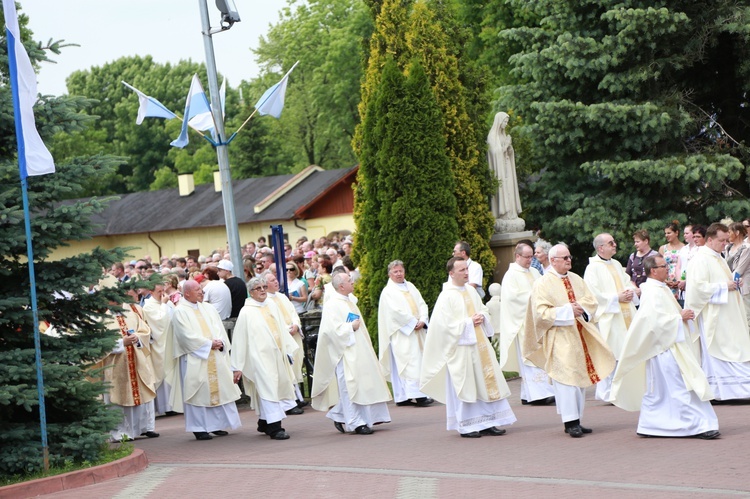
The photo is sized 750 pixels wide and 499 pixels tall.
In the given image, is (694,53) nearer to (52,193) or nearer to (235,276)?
(235,276)

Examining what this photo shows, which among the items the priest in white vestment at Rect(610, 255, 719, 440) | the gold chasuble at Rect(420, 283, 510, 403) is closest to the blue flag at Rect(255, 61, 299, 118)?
the gold chasuble at Rect(420, 283, 510, 403)

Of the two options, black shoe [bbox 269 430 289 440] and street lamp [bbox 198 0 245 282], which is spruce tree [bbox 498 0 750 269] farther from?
black shoe [bbox 269 430 289 440]

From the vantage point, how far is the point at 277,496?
32.4 feet

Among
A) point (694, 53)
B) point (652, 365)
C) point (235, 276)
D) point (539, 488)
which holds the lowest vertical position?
point (539, 488)

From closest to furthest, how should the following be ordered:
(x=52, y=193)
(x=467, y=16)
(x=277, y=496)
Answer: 1. (x=277, y=496)
2. (x=52, y=193)
3. (x=467, y=16)

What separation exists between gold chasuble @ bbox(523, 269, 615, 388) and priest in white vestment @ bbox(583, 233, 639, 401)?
176 centimetres

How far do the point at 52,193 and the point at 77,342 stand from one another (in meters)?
1.55

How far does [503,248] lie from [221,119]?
567cm

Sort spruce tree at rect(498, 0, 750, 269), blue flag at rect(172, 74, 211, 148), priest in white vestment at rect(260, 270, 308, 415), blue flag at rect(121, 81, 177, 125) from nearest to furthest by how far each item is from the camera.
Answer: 1. priest in white vestment at rect(260, 270, 308, 415)
2. blue flag at rect(172, 74, 211, 148)
3. blue flag at rect(121, 81, 177, 125)
4. spruce tree at rect(498, 0, 750, 269)

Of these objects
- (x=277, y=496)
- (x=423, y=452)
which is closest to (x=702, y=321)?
(x=423, y=452)

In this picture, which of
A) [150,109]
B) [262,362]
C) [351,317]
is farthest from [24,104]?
[150,109]

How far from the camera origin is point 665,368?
36.5 ft

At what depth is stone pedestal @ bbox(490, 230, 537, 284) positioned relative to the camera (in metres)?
21.4

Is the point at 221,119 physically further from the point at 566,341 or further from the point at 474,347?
the point at 566,341
